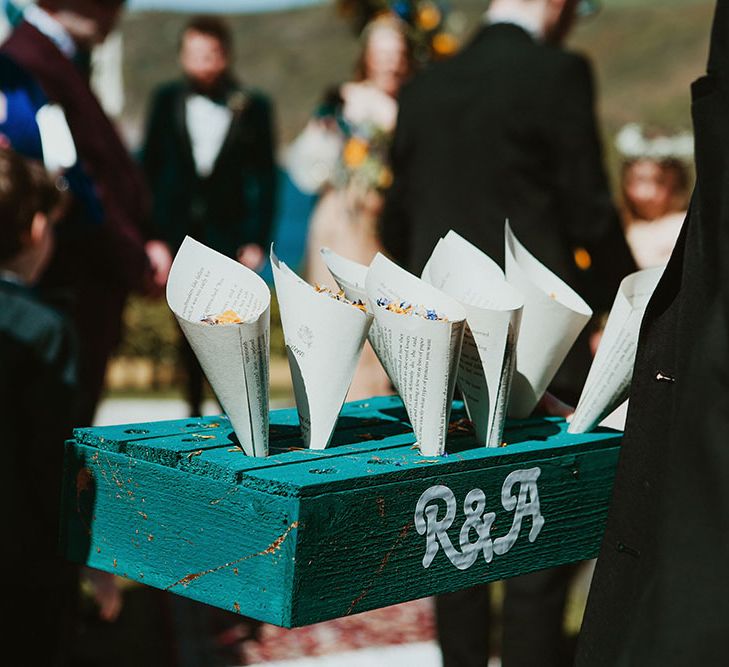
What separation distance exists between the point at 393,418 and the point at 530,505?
282 mm

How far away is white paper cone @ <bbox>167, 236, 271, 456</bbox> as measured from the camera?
142 cm

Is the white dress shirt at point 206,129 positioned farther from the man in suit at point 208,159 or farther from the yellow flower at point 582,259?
the yellow flower at point 582,259

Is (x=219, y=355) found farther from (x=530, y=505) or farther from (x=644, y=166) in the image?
(x=644, y=166)

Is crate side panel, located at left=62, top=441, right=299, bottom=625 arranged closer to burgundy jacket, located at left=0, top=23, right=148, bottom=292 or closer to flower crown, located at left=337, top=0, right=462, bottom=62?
burgundy jacket, located at left=0, top=23, right=148, bottom=292

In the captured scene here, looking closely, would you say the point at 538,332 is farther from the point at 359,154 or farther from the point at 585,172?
the point at 359,154

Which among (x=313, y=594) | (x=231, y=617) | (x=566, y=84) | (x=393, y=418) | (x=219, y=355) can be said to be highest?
(x=566, y=84)

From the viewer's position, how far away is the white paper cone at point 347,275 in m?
1.58

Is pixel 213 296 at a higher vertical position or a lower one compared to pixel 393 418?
higher

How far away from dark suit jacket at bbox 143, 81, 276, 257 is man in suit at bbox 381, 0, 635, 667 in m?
2.27

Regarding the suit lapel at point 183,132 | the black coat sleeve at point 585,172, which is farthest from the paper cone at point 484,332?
the suit lapel at point 183,132

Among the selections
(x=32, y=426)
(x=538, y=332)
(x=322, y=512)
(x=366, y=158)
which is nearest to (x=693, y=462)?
(x=322, y=512)

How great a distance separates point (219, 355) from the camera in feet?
4.71

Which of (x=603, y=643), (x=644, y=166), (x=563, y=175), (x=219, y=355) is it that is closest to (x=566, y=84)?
(x=563, y=175)

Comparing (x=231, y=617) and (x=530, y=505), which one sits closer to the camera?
(x=530, y=505)
